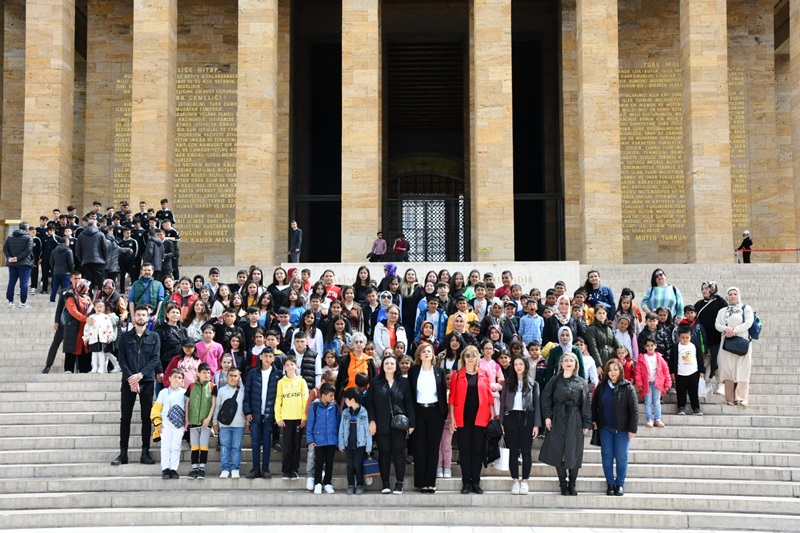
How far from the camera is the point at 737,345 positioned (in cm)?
1221

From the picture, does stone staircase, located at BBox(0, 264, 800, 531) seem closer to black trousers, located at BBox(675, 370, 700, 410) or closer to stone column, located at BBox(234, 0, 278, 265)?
black trousers, located at BBox(675, 370, 700, 410)

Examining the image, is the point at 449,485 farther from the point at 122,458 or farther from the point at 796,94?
the point at 796,94

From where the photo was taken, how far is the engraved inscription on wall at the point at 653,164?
2700 centimetres

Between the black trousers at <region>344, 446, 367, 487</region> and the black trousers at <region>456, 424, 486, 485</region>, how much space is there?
1084 mm

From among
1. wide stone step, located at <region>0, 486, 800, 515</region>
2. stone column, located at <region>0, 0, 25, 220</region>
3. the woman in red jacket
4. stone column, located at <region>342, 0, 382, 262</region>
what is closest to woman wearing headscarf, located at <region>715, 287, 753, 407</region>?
wide stone step, located at <region>0, 486, 800, 515</region>

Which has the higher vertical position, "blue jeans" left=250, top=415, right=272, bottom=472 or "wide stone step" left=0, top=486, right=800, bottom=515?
"blue jeans" left=250, top=415, right=272, bottom=472

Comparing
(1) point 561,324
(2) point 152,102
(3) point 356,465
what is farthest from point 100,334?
(2) point 152,102

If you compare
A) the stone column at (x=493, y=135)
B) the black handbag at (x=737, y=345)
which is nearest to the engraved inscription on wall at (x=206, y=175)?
the stone column at (x=493, y=135)

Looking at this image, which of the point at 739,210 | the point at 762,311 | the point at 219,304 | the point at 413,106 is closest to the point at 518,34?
the point at 413,106

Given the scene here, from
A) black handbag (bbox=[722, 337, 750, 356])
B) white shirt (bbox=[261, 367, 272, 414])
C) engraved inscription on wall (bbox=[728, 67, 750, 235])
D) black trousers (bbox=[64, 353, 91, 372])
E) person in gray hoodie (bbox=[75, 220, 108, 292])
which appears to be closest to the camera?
white shirt (bbox=[261, 367, 272, 414])

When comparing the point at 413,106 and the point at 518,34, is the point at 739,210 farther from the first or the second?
the point at 413,106

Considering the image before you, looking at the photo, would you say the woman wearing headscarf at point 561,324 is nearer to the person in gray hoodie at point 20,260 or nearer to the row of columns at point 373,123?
the person in gray hoodie at point 20,260

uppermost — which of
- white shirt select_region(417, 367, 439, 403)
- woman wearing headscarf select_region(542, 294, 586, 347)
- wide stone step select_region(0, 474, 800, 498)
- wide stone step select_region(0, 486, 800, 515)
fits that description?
woman wearing headscarf select_region(542, 294, 586, 347)

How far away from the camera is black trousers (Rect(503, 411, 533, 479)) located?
10.3 m
